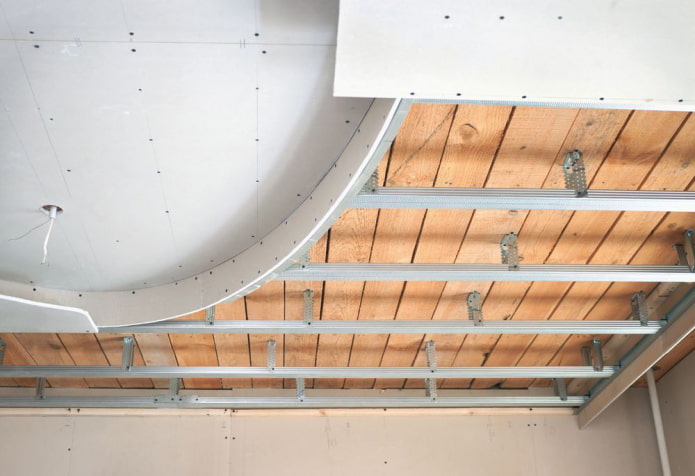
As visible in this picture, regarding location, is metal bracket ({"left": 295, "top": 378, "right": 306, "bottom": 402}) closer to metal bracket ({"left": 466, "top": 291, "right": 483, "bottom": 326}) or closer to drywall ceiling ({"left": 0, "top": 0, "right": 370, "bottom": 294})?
metal bracket ({"left": 466, "top": 291, "right": 483, "bottom": 326})

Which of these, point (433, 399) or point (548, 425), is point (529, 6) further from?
point (548, 425)

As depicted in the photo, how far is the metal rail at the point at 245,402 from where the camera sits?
438cm

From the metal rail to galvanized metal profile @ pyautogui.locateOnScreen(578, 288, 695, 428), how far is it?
0.43 ft

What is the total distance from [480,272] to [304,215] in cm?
94

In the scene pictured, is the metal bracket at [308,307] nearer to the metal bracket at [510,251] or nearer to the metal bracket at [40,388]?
the metal bracket at [510,251]

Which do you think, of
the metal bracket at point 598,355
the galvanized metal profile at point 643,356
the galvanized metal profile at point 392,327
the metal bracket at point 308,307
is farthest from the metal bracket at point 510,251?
the metal bracket at point 598,355

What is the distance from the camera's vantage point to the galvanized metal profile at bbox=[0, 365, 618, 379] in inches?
155

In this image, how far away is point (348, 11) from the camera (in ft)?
4.97

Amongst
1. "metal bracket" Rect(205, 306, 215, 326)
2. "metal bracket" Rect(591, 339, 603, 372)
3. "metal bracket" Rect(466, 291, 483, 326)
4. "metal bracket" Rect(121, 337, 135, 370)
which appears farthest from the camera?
"metal bracket" Rect(591, 339, 603, 372)

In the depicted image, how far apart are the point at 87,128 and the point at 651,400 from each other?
358 centimetres

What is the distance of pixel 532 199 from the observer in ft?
8.59

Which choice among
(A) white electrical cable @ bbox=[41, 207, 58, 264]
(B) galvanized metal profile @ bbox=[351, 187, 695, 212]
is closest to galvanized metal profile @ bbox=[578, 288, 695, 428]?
(B) galvanized metal profile @ bbox=[351, 187, 695, 212]

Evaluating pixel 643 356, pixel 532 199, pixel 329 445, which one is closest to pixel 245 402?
pixel 329 445

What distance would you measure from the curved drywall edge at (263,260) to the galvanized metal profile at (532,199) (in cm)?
27
